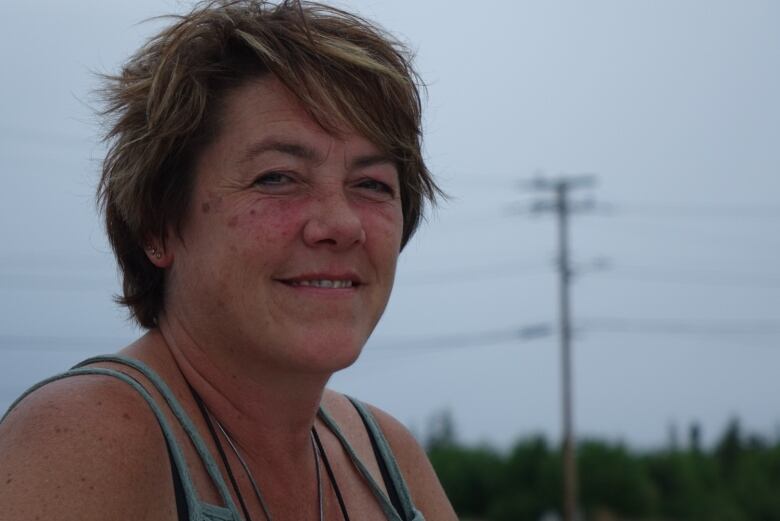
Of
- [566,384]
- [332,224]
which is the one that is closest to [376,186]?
[332,224]

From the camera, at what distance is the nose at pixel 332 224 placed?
194 centimetres

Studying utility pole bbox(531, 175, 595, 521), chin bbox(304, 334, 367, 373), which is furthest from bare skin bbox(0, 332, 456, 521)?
utility pole bbox(531, 175, 595, 521)

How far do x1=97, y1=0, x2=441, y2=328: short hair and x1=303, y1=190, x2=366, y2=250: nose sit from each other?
0.43 feet

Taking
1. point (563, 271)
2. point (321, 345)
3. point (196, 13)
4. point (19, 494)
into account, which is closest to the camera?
point (19, 494)

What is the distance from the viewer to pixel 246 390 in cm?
204

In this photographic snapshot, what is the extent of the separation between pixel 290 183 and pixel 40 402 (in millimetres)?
547

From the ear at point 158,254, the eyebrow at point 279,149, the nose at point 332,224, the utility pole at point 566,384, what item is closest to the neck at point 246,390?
the ear at point 158,254

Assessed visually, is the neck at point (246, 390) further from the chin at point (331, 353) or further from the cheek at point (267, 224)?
the cheek at point (267, 224)

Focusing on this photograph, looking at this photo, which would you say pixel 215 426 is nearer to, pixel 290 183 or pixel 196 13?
pixel 290 183

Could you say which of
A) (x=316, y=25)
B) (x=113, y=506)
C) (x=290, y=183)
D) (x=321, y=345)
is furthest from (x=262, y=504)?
(x=316, y=25)

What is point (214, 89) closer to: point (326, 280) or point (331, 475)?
point (326, 280)

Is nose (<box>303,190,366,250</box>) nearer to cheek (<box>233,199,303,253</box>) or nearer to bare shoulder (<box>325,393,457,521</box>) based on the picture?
cheek (<box>233,199,303,253</box>)

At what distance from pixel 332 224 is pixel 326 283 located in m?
0.11

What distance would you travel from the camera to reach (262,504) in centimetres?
203
